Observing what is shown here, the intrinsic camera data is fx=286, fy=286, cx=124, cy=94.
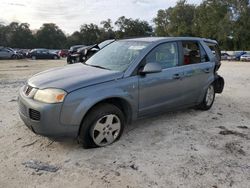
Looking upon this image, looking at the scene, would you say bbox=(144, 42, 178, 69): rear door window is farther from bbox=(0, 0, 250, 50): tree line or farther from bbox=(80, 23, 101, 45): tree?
bbox=(80, 23, 101, 45): tree

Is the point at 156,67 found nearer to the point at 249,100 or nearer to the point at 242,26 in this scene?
the point at 249,100

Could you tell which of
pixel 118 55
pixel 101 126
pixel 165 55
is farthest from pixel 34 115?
pixel 165 55

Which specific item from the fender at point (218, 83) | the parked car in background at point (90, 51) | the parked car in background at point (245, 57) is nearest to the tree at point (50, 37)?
the parked car in background at point (245, 57)

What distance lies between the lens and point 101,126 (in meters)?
4.13

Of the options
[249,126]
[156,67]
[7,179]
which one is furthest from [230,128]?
[7,179]

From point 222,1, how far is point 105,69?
179 ft

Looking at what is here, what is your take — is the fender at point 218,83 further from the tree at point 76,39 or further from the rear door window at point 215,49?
the tree at point 76,39

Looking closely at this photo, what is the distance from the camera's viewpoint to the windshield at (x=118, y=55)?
182 inches

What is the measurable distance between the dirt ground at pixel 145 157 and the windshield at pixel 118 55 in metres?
1.15

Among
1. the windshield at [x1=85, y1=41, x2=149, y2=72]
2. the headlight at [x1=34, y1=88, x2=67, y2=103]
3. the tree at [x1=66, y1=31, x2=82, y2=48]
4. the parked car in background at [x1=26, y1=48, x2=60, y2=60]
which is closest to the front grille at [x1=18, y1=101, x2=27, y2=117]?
the headlight at [x1=34, y1=88, x2=67, y2=103]

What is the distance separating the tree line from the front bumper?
39.7 metres

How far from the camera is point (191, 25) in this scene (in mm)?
63875

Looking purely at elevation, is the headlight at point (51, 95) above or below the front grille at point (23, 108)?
above

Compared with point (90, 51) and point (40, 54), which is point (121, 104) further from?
point (40, 54)
